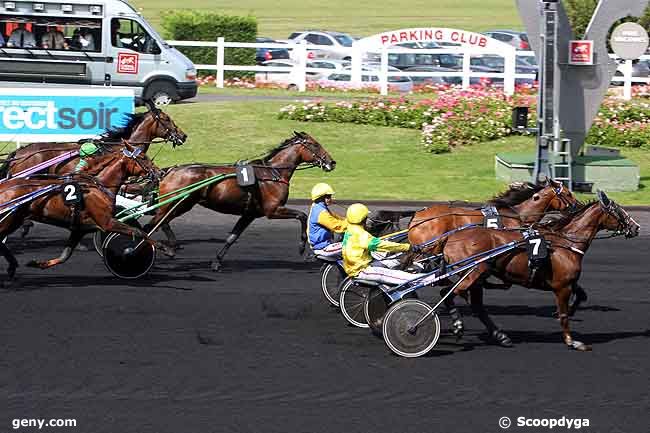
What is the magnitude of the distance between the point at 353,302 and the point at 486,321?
1.39 meters

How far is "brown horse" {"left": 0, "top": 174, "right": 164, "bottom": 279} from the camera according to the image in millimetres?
12016

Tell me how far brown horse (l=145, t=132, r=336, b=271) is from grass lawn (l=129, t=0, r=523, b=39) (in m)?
41.8

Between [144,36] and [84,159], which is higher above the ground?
[144,36]

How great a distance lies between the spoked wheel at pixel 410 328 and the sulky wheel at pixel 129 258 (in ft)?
13.2

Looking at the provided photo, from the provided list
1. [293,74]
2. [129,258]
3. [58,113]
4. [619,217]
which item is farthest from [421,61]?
[619,217]

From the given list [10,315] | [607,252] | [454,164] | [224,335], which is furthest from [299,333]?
[454,164]

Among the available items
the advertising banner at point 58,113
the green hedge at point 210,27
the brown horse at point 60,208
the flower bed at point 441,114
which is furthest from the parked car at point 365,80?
the brown horse at point 60,208

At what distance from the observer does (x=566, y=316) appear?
10078 mm

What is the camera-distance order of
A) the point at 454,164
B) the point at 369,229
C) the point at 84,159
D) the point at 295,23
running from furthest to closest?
the point at 295,23 → the point at 454,164 → the point at 84,159 → the point at 369,229

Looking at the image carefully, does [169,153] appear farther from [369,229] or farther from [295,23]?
[295,23]

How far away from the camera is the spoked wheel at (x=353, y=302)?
427 inches

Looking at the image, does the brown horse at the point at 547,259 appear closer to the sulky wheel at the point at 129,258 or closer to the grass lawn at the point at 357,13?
the sulky wheel at the point at 129,258

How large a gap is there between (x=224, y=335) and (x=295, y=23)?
2033 inches

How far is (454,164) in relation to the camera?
22281mm
